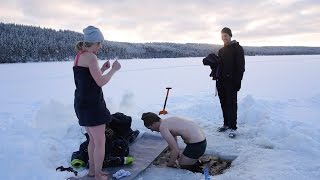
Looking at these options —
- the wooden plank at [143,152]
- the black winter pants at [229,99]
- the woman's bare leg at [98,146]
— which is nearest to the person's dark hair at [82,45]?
the woman's bare leg at [98,146]

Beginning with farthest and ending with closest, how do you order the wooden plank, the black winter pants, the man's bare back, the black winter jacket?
the black winter pants
the black winter jacket
the man's bare back
the wooden plank

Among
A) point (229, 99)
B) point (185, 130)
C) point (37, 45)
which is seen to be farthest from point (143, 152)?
point (37, 45)

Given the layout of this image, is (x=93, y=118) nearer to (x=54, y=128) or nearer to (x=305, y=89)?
(x=54, y=128)

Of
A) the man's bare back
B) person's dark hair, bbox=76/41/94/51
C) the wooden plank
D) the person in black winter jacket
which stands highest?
person's dark hair, bbox=76/41/94/51

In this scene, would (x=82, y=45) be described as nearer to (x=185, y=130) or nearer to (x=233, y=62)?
(x=185, y=130)

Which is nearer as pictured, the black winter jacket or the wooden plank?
the wooden plank

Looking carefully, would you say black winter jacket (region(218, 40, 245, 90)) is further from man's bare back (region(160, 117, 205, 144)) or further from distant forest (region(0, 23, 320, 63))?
distant forest (region(0, 23, 320, 63))

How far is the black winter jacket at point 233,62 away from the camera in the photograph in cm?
594

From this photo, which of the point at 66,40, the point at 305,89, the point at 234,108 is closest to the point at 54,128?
the point at 234,108

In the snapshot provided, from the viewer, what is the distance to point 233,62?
238 inches

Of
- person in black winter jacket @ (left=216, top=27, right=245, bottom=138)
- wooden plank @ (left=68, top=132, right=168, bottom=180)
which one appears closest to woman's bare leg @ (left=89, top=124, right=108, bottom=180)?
wooden plank @ (left=68, top=132, right=168, bottom=180)

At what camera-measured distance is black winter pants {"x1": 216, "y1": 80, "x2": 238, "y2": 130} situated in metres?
6.13

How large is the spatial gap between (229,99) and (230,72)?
18.0 inches

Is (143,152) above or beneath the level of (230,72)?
beneath
